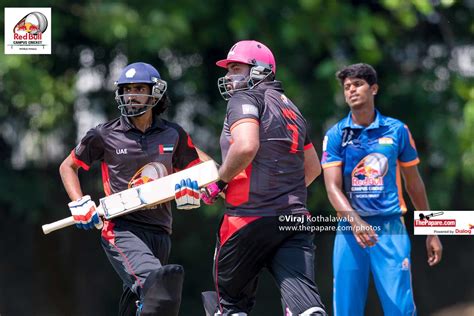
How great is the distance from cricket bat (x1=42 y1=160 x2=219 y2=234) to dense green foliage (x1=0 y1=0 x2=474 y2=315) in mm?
4254

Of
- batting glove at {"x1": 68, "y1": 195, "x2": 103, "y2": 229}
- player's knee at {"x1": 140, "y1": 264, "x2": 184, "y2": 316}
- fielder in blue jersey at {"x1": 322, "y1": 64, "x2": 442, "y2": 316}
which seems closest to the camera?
player's knee at {"x1": 140, "y1": 264, "x2": 184, "y2": 316}

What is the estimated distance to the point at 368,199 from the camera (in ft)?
20.4

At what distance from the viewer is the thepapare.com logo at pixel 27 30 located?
346 inches

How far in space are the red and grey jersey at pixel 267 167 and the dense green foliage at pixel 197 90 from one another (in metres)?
4.83

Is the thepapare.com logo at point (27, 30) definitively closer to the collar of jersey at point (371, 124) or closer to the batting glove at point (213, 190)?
the collar of jersey at point (371, 124)

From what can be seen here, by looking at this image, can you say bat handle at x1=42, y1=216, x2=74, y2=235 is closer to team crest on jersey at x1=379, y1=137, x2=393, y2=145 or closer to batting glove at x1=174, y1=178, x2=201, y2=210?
batting glove at x1=174, y1=178, x2=201, y2=210

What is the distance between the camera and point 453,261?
41.6 ft

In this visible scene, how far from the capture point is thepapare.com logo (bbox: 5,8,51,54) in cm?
880

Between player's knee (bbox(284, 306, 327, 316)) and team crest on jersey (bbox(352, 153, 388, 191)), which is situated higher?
team crest on jersey (bbox(352, 153, 388, 191))

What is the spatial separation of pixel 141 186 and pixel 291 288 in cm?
112

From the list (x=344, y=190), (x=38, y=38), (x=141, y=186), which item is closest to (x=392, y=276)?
(x=344, y=190)

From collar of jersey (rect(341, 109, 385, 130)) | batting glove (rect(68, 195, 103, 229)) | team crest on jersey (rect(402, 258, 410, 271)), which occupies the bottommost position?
team crest on jersey (rect(402, 258, 410, 271))

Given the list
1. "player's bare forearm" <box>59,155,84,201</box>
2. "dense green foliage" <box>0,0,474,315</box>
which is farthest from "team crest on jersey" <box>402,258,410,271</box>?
"dense green foliage" <box>0,0,474,315</box>

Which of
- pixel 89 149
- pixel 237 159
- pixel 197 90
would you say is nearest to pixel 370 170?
pixel 237 159
